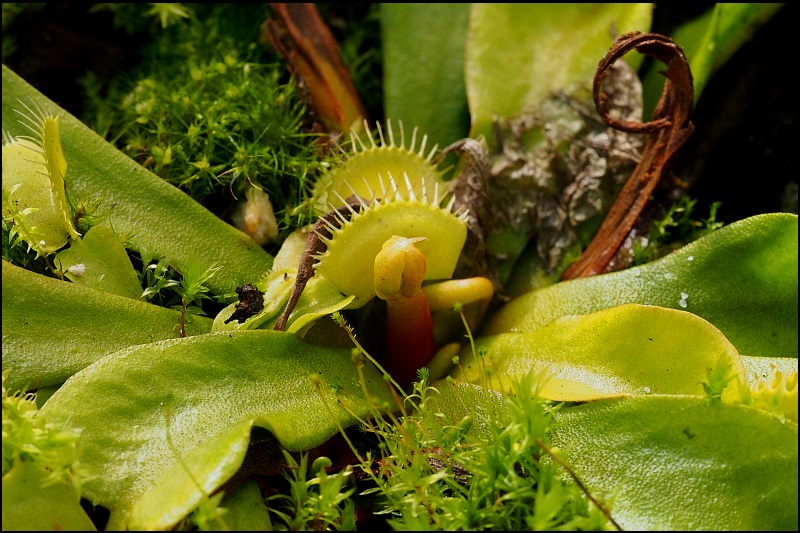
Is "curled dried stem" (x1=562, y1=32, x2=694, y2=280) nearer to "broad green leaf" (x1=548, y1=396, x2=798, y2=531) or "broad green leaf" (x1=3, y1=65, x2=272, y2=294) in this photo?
"broad green leaf" (x1=548, y1=396, x2=798, y2=531)

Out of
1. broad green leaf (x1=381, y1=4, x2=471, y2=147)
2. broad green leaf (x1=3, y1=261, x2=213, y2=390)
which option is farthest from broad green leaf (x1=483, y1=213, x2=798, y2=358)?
broad green leaf (x1=3, y1=261, x2=213, y2=390)

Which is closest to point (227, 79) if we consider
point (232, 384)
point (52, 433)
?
point (232, 384)

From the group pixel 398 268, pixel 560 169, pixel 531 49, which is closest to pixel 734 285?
pixel 560 169

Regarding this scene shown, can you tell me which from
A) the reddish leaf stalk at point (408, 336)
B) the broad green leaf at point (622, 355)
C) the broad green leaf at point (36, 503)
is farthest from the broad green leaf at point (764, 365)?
the broad green leaf at point (36, 503)

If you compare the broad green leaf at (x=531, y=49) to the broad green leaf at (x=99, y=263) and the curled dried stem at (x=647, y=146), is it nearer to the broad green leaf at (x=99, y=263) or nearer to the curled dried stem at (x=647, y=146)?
the curled dried stem at (x=647, y=146)

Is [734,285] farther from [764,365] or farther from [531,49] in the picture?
[531,49]

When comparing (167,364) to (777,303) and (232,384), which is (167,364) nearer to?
(232,384)
